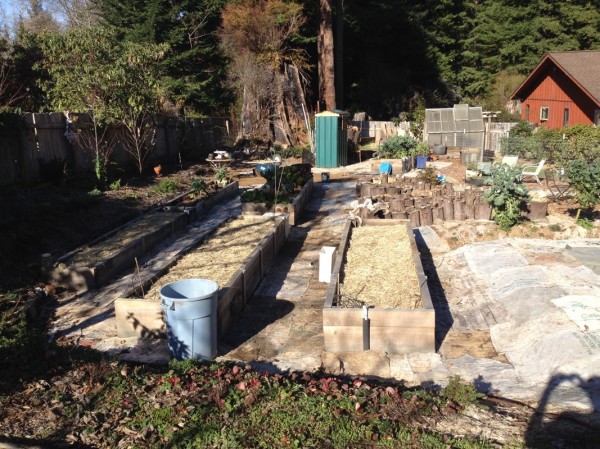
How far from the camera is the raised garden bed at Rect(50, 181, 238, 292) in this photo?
8.61m

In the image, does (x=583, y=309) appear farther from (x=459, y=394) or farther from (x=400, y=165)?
(x=400, y=165)

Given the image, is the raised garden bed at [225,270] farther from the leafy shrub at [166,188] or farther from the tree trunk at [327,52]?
the tree trunk at [327,52]

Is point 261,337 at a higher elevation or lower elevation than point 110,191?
lower

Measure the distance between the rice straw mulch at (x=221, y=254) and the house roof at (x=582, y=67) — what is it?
786 inches

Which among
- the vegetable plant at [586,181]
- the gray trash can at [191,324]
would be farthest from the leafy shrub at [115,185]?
the vegetable plant at [586,181]

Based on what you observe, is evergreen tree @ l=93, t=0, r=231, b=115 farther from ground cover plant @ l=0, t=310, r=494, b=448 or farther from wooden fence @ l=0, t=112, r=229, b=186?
Result: ground cover plant @ l=0, t=310, r=494, b=448

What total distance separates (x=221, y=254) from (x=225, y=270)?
95 cm

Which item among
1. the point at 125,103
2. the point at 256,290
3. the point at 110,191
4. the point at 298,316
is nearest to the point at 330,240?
the point at 256,290

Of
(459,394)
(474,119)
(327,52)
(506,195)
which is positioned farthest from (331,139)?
(459,394)

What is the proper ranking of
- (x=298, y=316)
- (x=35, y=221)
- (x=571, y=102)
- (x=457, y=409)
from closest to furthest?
(x=457, y=409) < (x=298, y=316) < (x=35, y=221) < (x=571, y=102)

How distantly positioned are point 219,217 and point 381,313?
25.4 feet

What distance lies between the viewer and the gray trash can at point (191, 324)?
605 cm

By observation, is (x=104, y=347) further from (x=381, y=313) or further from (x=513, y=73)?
(x=513, y=73)

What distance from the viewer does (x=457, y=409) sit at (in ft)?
15.3
